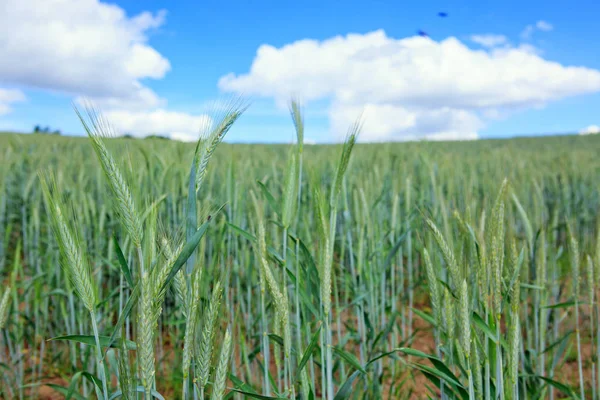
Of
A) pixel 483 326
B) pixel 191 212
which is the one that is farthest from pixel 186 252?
pixel 483 326

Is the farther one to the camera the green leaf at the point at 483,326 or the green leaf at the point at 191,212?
the green leaf at the point at 483,326

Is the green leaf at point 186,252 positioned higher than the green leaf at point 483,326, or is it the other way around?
the green leaf at point 186,252

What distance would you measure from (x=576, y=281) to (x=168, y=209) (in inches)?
98.5

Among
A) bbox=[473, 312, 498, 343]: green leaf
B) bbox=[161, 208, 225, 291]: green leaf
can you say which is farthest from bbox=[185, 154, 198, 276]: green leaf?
bbox=[473, 312, 498, 343]: green leaf

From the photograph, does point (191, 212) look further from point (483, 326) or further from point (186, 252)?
point (483, 326)

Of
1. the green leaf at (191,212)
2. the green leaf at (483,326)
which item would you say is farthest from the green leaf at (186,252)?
the green leaf at (483,326)

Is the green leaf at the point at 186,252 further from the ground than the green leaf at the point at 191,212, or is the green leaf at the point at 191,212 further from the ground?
the green leaf at the point at 191,212

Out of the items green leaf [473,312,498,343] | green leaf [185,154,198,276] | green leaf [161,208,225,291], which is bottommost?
green leaf [473,312,498,343]

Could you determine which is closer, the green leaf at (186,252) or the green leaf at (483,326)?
the green leaf at (186,252)

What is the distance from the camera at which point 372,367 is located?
5.83 feet

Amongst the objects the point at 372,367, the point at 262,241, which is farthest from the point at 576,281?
the point at 262,241

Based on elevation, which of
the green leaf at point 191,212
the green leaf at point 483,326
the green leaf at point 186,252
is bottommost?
the green leaf at point 483,326

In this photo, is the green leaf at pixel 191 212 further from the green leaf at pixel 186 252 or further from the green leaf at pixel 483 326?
the green leaf at pixel 483 326

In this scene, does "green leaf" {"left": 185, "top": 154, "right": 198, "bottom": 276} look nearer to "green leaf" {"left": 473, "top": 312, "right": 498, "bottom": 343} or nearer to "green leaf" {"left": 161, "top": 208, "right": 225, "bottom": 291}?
"green leaf" {"left": 161, "top": 208, "right": 225, "bottom": 291}
